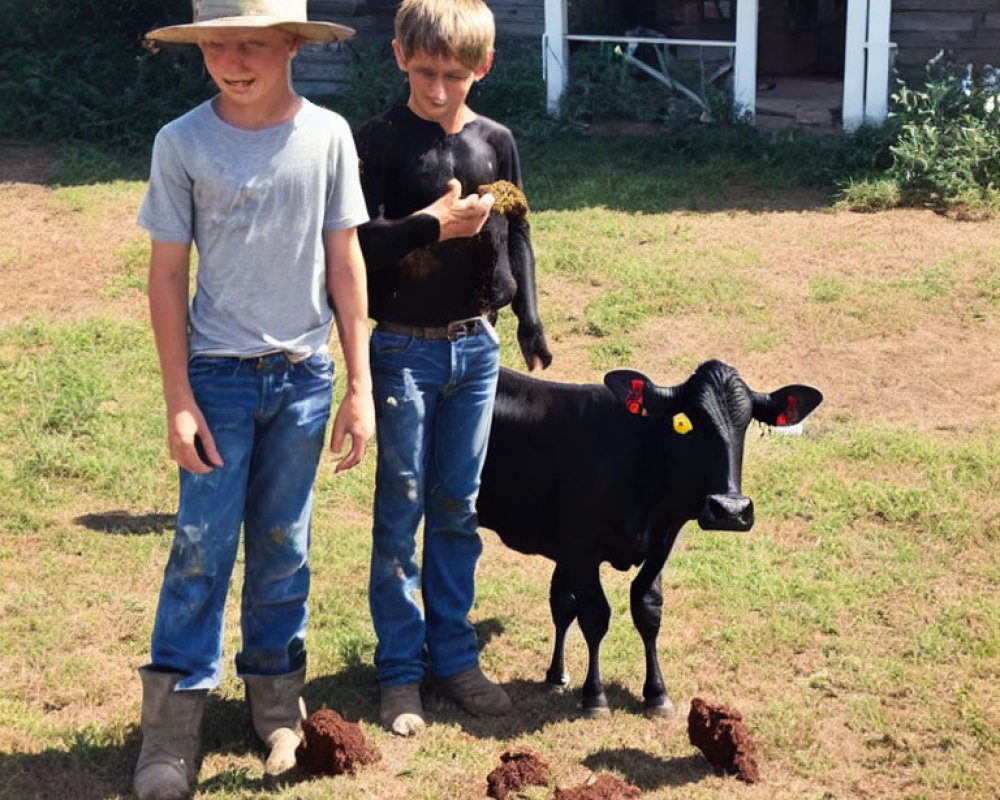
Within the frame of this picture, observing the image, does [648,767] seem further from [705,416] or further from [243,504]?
[243,504]

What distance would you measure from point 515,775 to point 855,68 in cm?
948

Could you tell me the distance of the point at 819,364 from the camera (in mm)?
8898

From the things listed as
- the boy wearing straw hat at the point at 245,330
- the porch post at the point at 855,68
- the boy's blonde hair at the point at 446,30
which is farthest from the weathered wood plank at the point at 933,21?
the boy wearing straw hat at the point at 245,330

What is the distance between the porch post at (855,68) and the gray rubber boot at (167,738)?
376 inches

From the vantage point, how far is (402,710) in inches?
→ 190

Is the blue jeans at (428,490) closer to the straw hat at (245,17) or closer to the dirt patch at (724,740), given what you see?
the dirt patch at (724,740)

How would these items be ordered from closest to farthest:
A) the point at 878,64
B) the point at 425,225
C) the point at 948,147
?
1. the point at 425,225
2. the point at 948,147
3. the point at 878,64

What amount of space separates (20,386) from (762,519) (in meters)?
4.11

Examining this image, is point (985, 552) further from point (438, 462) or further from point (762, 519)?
point (438, 462)

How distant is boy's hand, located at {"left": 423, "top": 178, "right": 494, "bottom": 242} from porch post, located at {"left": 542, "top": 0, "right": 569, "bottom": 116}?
9.34 metres

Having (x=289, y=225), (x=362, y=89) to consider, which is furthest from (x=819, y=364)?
(x=362, y=89)

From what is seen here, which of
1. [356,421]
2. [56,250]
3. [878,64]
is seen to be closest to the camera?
[356,421]

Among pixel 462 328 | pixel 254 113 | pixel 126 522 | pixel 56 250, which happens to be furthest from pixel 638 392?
pixel 56 250

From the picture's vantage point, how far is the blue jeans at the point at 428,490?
4.63m
